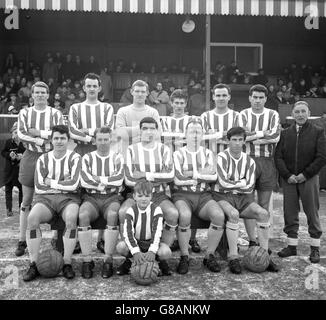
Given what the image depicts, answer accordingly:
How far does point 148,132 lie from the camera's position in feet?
15.5

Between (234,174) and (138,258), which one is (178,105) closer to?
(234,174)

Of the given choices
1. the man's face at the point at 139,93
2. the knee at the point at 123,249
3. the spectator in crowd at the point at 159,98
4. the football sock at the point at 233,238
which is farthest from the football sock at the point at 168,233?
the spectator in crowd at the point at 159,98

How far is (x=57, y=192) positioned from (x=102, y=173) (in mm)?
504

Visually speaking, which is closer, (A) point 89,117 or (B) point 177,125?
(A) point 89,117

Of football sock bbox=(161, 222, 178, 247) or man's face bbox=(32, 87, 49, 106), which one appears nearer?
football sock bbox=(161, 222, 178, 247)

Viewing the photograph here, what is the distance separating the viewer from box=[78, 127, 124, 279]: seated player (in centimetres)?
442

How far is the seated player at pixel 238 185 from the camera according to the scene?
471cm

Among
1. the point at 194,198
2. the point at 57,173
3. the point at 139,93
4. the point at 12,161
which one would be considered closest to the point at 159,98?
the point at 12,161

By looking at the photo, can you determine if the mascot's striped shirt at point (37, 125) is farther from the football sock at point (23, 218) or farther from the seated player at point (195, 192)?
the seated player at point (195, 192)

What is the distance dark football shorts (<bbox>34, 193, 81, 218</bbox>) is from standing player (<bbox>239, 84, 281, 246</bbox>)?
205 centimetres

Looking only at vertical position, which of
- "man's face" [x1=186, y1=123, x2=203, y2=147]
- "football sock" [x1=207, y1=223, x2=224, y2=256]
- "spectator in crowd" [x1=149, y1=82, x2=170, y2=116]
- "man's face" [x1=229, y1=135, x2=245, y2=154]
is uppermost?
"spectator in crowd" [x1=149, y1=82, x2=170, y2=116]

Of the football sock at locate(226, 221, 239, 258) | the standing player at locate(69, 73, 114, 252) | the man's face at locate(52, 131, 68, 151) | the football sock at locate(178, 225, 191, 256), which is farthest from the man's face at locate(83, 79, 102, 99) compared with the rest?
the football sock at locate(226, 221, 239, 258)

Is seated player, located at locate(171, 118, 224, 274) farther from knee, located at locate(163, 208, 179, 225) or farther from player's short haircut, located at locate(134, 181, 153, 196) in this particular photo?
player's short haircut, located at locate(134, 181, 153, 196)

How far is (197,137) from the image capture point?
4.85m
